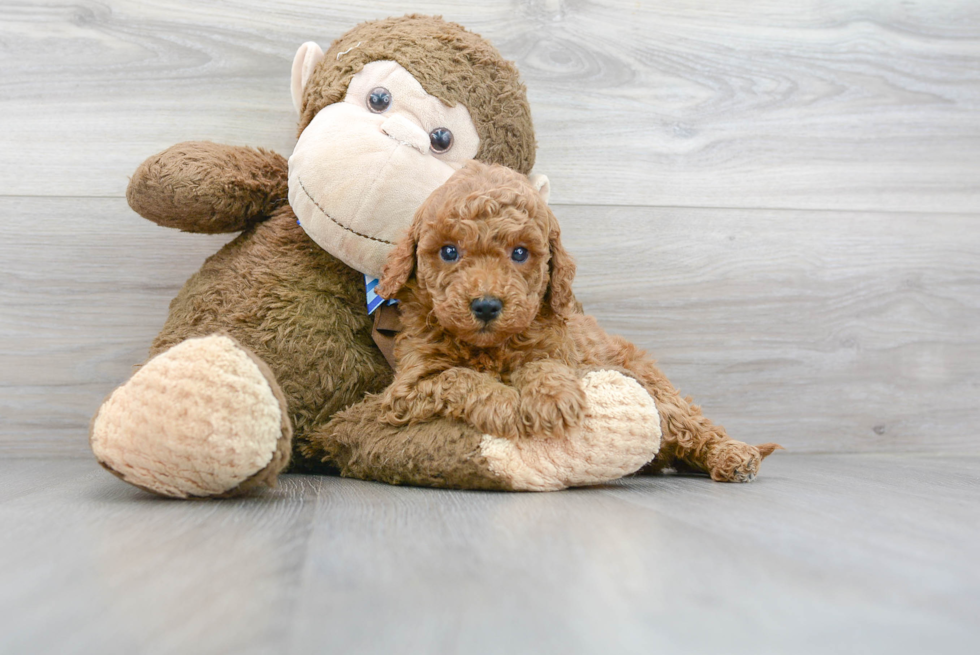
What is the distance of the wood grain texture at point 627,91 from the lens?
3.81ft

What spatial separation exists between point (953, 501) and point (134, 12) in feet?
4.22

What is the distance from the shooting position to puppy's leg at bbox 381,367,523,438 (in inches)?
29.8

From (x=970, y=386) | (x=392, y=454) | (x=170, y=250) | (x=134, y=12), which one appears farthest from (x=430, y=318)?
(x=970, y=386)

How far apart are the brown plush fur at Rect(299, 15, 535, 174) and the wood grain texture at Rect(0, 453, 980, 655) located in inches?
18.4

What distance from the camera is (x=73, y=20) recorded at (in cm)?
115

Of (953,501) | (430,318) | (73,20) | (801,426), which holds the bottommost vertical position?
(801,426)

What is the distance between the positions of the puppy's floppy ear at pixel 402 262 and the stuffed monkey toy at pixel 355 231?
78mm

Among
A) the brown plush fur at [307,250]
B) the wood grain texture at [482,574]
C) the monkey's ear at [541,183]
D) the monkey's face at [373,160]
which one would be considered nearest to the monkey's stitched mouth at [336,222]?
the monkey's face at [373,160]

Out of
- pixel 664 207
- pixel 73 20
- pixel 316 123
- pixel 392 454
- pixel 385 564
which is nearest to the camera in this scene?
pixel 385 564

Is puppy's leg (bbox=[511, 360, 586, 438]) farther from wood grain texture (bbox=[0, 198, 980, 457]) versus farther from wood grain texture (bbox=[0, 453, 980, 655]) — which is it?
wood grain texture (bbox=[0, 198, 980, 457])

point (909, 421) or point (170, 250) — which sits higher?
point (170, 250)

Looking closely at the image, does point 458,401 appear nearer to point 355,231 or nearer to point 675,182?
point 355,231

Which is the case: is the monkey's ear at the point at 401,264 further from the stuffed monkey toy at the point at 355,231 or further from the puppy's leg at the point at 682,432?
the puppy's leg at the point at 682,432

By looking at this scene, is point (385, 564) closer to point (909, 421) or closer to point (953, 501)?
point (953, 501)
